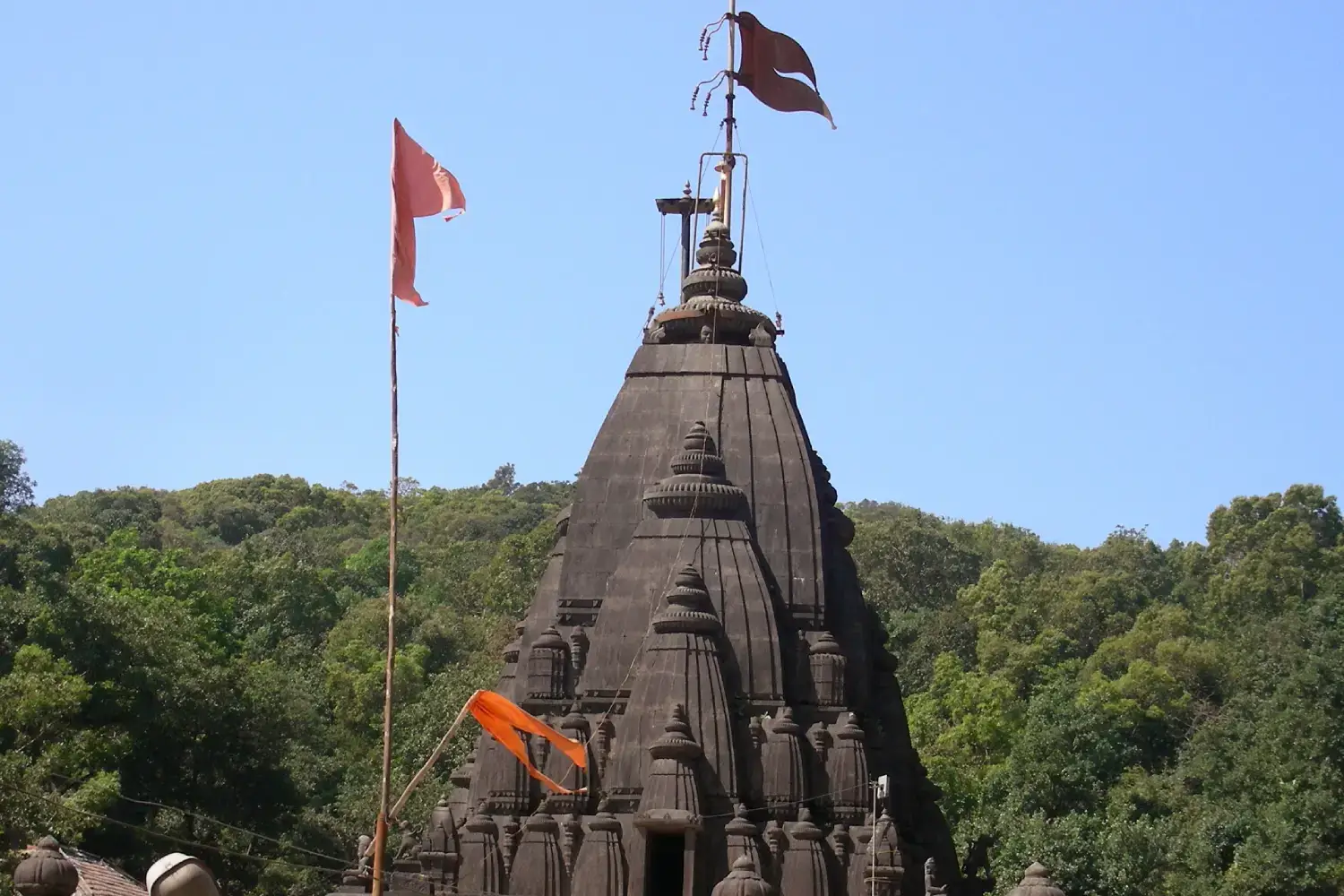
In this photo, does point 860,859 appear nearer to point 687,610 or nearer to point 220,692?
point 687,610

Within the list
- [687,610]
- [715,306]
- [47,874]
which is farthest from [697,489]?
[47,874]

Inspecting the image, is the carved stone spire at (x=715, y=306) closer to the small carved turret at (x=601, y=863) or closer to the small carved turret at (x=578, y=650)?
the small carved turret at (x=578, y=650)

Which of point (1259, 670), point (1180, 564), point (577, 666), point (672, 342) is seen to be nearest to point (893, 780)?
point (577, 666)

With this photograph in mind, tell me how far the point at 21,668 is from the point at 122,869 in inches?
163

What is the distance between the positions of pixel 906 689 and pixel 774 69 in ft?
116

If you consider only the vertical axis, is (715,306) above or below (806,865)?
above

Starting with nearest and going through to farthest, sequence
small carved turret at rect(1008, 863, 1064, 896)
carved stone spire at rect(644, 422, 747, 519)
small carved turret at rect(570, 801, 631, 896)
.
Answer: small carved turret at rect(1008, 863, 1064, 896) < small carved turret at rect(570, 801, 631, 896) < carved stone spire at rect(644, 422, 747, 519)

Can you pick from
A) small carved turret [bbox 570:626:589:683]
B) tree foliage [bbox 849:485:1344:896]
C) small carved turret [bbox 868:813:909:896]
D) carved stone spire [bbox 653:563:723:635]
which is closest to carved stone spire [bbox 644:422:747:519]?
carved stone spire [bbox 653:563:723:635]

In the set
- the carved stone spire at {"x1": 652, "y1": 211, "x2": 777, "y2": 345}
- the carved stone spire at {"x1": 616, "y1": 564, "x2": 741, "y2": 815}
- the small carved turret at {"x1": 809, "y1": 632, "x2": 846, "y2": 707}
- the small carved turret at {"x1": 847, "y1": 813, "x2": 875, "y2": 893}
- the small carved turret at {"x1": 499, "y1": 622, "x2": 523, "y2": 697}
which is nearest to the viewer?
the small carved turret at {"x1": 847, "y1": 813, "x2": 875, "y2": 893}

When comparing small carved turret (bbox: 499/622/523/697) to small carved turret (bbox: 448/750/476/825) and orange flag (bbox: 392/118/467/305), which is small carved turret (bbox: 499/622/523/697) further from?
orange flag (bbox: 392/118/467/305)

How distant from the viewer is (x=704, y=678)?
97.0 feet

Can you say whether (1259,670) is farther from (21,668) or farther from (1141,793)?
(21,668)

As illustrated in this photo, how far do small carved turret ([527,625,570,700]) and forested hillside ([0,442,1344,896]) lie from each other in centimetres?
758

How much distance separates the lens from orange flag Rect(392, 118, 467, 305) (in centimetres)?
1597
